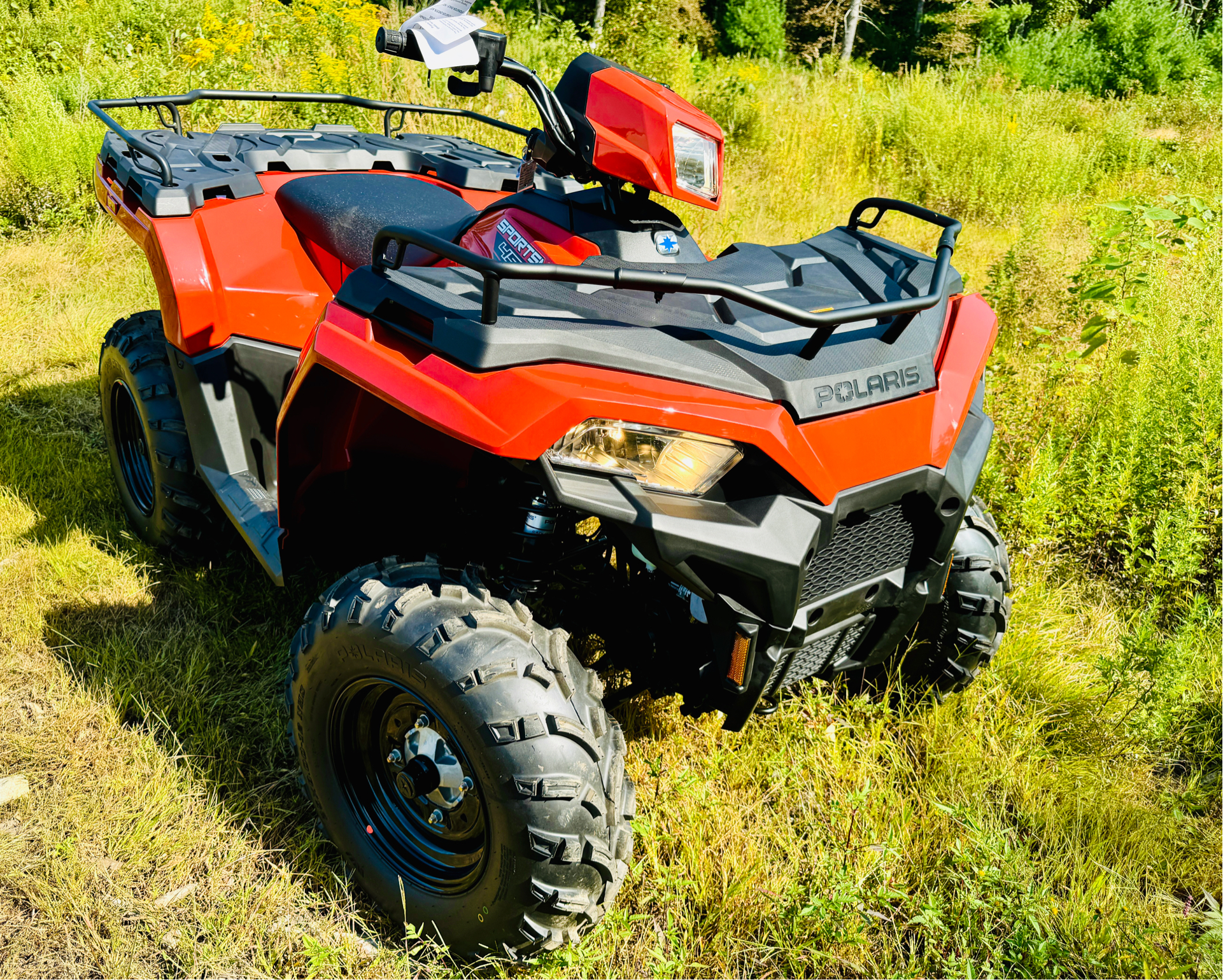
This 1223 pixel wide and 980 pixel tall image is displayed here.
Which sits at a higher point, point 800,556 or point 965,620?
point 800,556

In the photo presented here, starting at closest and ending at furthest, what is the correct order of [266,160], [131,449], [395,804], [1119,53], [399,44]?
[399,44] < [395,804] < [266,160] < [131,449] < [1119,53]

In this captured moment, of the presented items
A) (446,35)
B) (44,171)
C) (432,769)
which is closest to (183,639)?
(432,769)

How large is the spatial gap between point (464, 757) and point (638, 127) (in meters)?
1.31

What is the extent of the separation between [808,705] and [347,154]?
93.7 inches

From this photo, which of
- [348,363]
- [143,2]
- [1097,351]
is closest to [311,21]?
Result: [143,2]

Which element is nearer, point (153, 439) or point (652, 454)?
point (652, 454)

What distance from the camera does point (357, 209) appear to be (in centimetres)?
291

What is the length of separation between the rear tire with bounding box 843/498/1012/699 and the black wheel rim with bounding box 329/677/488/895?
3.54 ft

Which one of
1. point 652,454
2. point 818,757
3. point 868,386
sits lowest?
point 818,757

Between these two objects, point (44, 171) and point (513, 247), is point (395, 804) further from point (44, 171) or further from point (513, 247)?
point (44, 171)

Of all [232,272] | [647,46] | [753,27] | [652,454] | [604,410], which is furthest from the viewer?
[753,27]

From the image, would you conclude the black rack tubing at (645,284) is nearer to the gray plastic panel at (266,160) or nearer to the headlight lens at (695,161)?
the headlight lens at (695,161)

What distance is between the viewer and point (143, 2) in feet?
28.3

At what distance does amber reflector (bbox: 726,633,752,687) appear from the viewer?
1.73 meters
